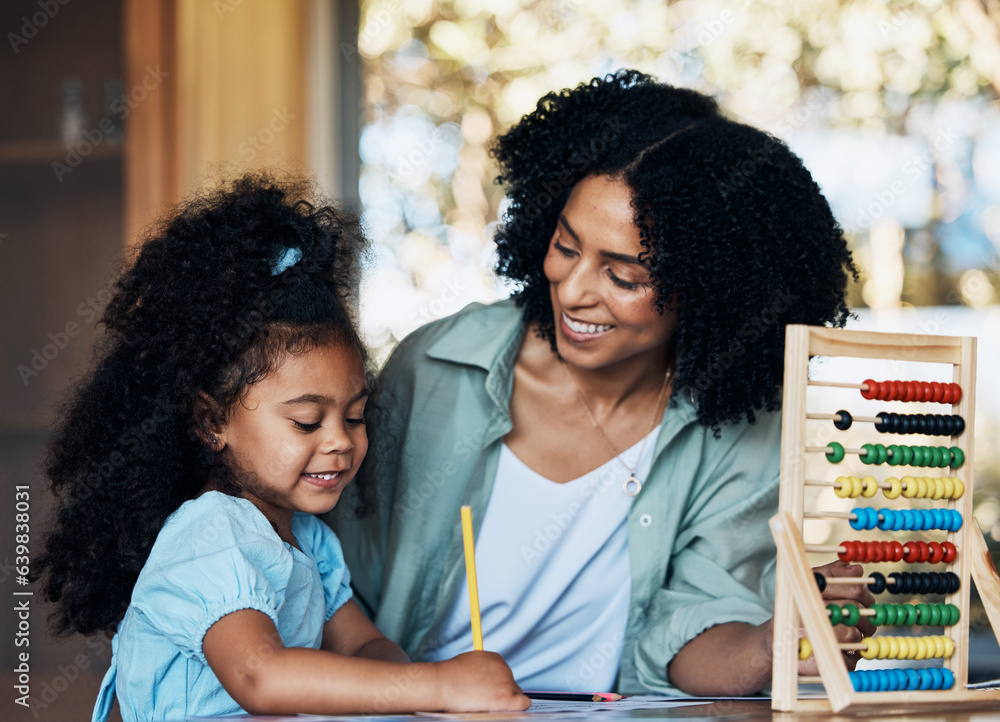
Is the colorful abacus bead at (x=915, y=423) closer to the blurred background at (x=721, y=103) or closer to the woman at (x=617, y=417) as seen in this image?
the woman at (x=617, y=417)

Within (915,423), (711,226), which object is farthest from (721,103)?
(915,423)

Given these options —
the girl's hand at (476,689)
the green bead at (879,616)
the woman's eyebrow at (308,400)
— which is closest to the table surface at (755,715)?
the girl's hand at (476,689)

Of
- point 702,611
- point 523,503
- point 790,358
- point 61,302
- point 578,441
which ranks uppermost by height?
point 61,302

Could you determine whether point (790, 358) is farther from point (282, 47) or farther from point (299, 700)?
point (282, 47)

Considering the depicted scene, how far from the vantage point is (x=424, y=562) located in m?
1.63

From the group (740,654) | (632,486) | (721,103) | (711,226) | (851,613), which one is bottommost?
(740,654)

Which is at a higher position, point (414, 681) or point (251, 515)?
point (251, 515)

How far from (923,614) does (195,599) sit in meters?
0.88

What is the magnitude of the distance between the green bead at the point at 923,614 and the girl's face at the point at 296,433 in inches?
29.6

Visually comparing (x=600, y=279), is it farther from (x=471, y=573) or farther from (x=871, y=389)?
(x=471, y=573)

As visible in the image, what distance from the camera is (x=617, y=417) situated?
5.73 ft

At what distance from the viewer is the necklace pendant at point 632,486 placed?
164 centimetres

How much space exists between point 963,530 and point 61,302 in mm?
1905

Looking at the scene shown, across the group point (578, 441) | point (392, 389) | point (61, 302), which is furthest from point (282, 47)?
point (578, 441)
